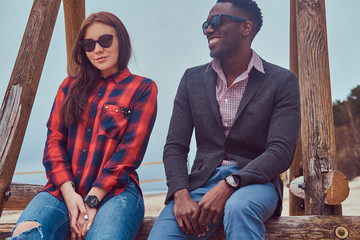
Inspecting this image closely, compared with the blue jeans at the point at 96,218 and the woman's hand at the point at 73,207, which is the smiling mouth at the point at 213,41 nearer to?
the blue jeans at the point at 96,218

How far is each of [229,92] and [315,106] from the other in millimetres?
1225

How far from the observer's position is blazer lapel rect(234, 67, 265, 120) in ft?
7.77

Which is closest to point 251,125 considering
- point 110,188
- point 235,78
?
point 235,78

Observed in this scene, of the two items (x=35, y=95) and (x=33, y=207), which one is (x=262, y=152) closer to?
(x=33, y=207)

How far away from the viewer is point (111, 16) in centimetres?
268

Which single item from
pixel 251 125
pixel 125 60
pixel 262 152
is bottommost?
pixel 262 152

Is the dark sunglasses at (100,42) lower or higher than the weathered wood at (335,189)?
higher

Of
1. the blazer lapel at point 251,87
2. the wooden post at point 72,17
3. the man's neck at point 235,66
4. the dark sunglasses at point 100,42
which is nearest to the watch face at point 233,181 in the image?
the blazer lapel at point 251,87

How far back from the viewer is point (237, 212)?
6.15 ft

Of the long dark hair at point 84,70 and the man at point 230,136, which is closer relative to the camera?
the man at point 230,136

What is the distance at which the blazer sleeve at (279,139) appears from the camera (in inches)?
84.0

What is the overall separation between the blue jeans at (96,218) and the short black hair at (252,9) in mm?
1428

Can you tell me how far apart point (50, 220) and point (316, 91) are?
2436 mm

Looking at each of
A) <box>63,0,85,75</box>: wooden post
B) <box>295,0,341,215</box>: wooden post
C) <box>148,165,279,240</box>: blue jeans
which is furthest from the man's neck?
<box>63,0,85,75</box>: wooden post
